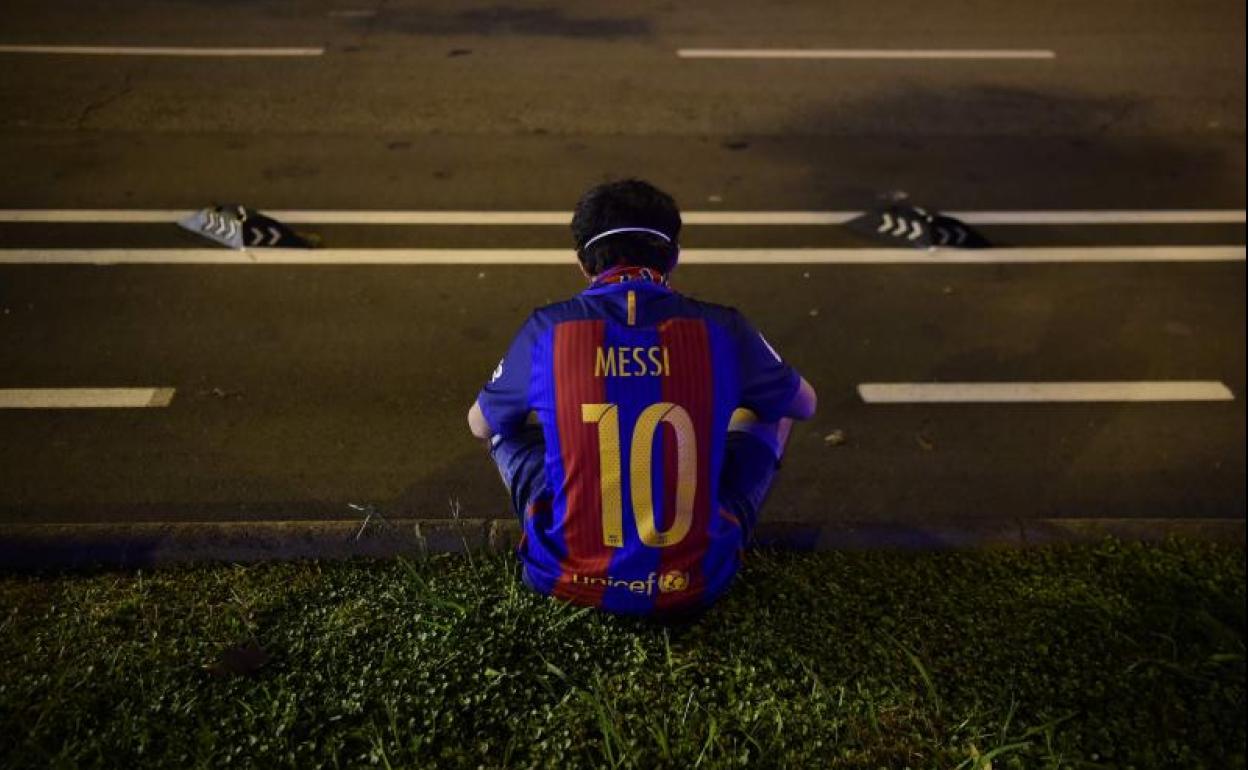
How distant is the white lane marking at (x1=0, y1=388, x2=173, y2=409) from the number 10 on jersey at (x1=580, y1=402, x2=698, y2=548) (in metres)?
2.96

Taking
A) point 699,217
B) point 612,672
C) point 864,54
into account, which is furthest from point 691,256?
point 864,54

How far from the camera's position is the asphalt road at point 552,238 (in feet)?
16.5

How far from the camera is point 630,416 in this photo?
308 centimetres

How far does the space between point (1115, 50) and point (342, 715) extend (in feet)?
33.2

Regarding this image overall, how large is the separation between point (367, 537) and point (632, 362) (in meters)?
1.67

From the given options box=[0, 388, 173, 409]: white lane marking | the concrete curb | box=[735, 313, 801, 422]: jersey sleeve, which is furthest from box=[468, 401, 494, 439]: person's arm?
box=[0, 388, 173, 409]: white lane marking

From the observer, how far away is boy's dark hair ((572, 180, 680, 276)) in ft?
10.9

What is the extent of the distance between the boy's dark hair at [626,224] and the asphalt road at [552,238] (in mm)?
1789

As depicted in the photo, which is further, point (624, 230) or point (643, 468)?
point (624, 230)

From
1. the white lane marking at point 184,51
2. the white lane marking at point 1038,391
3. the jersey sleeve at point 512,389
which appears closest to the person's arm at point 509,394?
the jersey sleeve at point 512,389

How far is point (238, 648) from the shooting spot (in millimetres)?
3496

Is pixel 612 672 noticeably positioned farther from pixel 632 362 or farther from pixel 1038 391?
pixel 1038 391

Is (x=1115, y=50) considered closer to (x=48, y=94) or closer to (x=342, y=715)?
Answer: (x=48, y=94)

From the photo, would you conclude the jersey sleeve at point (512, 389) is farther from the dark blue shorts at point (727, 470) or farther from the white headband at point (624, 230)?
the white headband at point (624, 230)
